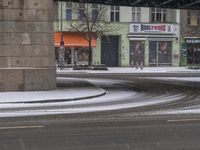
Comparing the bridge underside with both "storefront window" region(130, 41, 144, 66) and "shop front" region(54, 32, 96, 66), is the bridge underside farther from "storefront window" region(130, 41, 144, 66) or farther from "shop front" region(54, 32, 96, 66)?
"storefront window" region(130, 41, 144, 66)

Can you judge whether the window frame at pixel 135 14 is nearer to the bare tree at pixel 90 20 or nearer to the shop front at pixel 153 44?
the shop front at pixel 153 44

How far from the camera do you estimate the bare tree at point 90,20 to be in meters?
56.8

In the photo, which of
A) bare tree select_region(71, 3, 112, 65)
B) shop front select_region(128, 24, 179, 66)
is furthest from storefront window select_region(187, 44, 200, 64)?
bare tree select_region(71, 3, 112, 65)

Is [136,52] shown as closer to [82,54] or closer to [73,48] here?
[82,54]

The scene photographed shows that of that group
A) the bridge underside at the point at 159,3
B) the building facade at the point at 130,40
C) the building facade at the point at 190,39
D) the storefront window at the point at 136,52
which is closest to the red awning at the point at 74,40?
the building facade at the point at 130,40

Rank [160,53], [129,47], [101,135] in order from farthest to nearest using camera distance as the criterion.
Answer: [160,53] < [129,47] < [101,135]

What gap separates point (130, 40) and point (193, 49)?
877 cm

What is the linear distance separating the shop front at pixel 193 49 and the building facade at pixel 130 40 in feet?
5.17

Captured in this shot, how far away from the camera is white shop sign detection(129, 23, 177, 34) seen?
200 feet

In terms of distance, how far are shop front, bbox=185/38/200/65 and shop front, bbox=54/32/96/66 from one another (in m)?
12.7

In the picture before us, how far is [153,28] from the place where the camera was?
61.7 m

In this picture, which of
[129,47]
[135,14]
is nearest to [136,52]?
[129,47]

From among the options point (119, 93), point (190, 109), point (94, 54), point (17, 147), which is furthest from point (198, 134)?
point (94, 54)

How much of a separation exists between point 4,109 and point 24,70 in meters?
6.13
